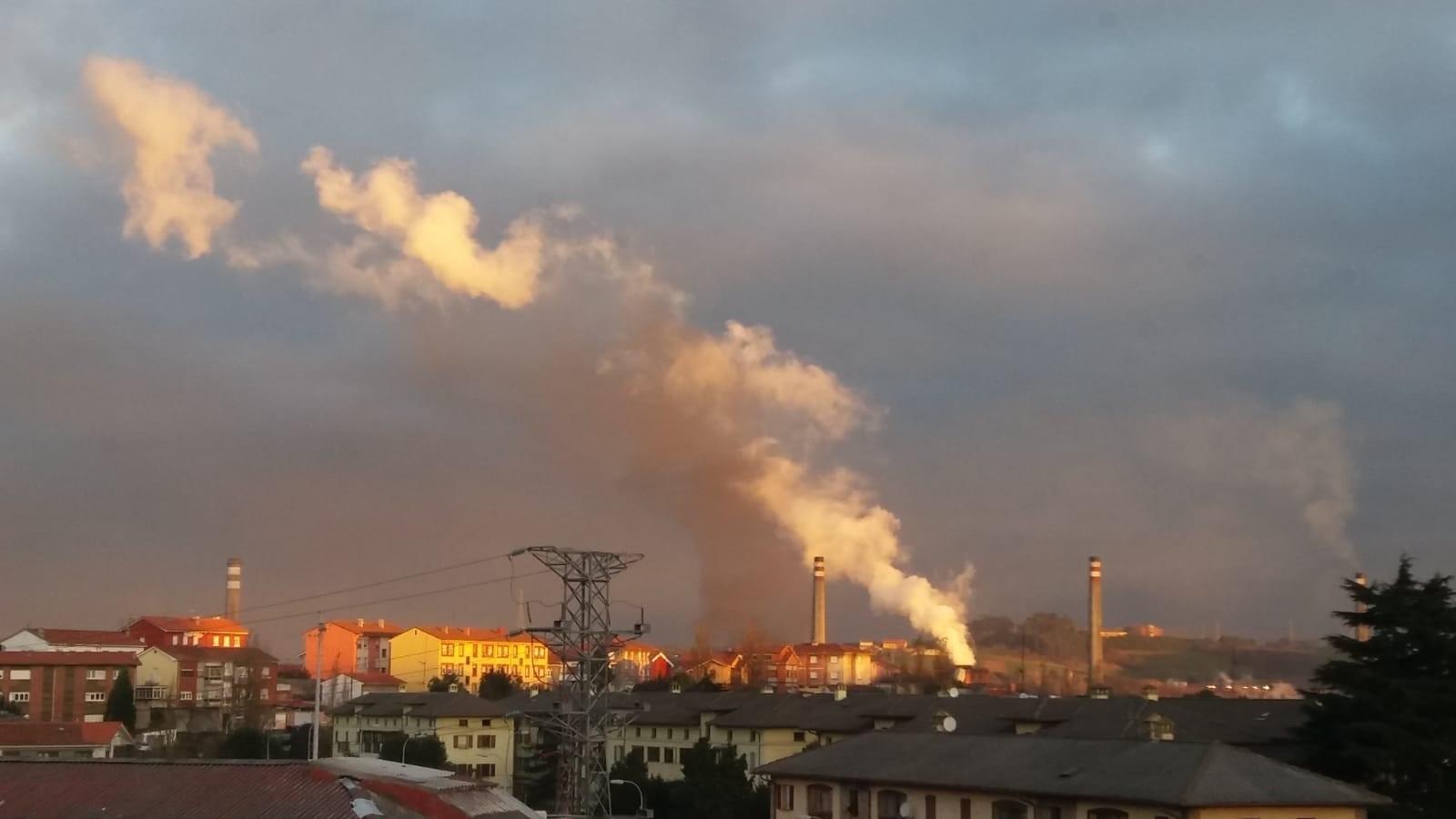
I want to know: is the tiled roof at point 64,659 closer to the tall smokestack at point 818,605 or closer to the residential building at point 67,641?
the residential building at point 67,641

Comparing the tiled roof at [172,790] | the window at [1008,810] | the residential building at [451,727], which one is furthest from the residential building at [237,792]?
the residential building at [451,727]

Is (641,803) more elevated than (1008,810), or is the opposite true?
(1008,810)

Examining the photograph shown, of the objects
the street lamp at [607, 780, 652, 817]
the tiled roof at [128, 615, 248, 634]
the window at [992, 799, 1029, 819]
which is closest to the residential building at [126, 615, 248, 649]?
the tiled roof at [128, 615, 248, 634]

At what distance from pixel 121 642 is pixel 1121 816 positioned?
108m

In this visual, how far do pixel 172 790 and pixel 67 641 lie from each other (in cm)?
9978

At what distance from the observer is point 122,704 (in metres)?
102

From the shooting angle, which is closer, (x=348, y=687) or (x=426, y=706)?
(x=426, y=706)

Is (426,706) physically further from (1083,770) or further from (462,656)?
(462,656)

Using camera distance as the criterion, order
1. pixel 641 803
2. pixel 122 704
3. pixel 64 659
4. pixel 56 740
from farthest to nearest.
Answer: pixel 64 659
pixel 122 704
pixel 56 740
pixel 641 803

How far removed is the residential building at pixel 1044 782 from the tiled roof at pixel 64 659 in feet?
233

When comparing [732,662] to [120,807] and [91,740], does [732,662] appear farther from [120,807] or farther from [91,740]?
[120,807]

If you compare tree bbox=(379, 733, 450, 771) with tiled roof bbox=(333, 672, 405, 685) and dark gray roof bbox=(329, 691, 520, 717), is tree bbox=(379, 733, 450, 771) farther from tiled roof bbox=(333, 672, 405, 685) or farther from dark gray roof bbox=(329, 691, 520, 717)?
tiled roof bbox=(333, 672, 405, 685)

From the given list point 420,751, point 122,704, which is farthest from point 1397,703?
point 122,704

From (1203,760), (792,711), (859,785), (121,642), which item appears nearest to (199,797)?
(859,785)
